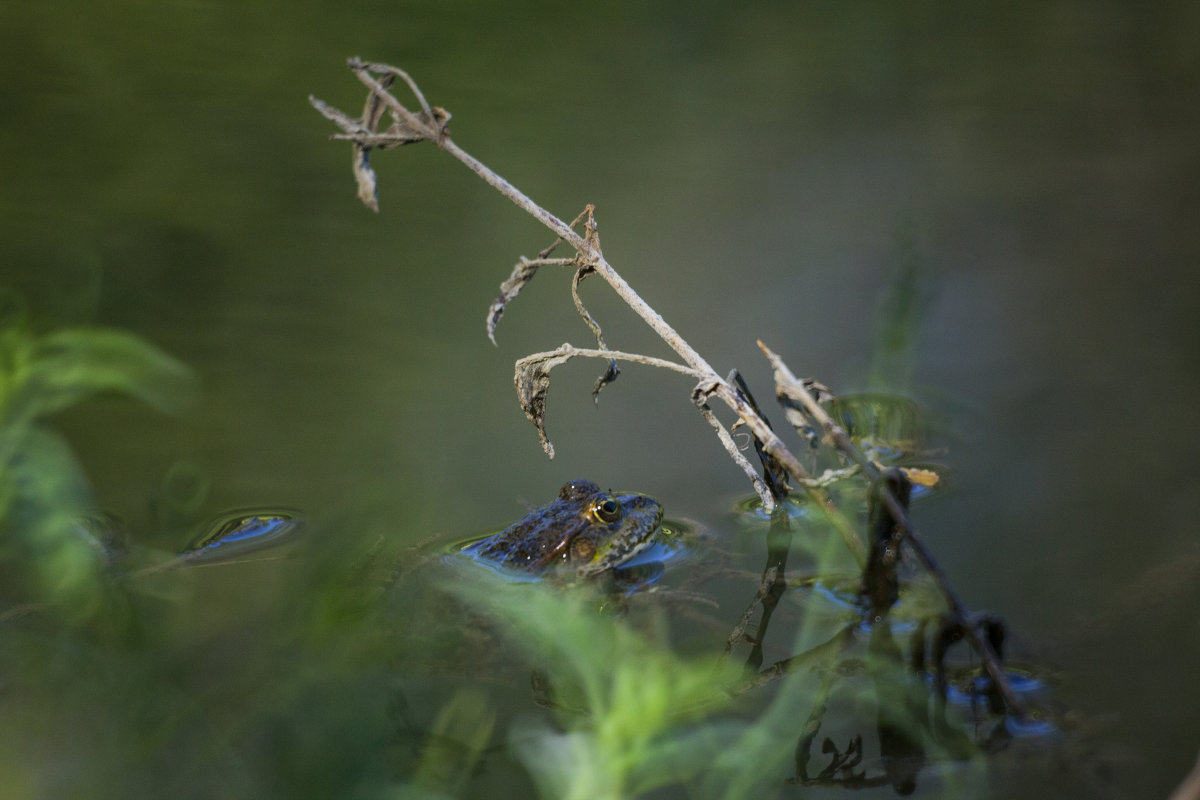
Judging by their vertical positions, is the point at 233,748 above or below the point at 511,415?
below

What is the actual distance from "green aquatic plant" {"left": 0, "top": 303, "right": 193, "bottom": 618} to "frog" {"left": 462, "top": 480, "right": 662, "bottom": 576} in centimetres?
74

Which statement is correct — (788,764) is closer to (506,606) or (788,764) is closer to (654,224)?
(506,606)

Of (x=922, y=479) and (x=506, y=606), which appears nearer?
(x=506, y=606)

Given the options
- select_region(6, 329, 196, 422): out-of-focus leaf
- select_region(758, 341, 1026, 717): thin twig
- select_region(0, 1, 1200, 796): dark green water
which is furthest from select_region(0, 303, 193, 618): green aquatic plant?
select_region(758, 341, 1026, 717): thin twig

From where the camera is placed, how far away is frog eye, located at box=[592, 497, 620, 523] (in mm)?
1940

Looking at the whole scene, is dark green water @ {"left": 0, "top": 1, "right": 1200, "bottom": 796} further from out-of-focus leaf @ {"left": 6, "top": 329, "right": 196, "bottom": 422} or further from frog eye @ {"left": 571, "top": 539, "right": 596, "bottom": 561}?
frog eye @ {"left": 571, "top": 539, "right": 596, "bottom": 561}

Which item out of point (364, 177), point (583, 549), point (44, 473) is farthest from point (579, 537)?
point (44, 473)

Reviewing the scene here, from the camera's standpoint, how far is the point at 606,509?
1941 mm

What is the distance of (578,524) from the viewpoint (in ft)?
6.47

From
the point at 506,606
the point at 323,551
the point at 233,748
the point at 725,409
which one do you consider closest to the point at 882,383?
the point at 725,409

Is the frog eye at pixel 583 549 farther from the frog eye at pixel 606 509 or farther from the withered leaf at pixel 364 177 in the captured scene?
the withered leaf at pixel 364 177

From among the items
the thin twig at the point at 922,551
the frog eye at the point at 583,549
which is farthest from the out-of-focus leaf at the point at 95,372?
the thin twig at the point at 922,551

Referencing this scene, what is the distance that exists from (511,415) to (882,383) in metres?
1.01

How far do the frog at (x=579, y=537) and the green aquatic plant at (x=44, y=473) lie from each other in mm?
743
